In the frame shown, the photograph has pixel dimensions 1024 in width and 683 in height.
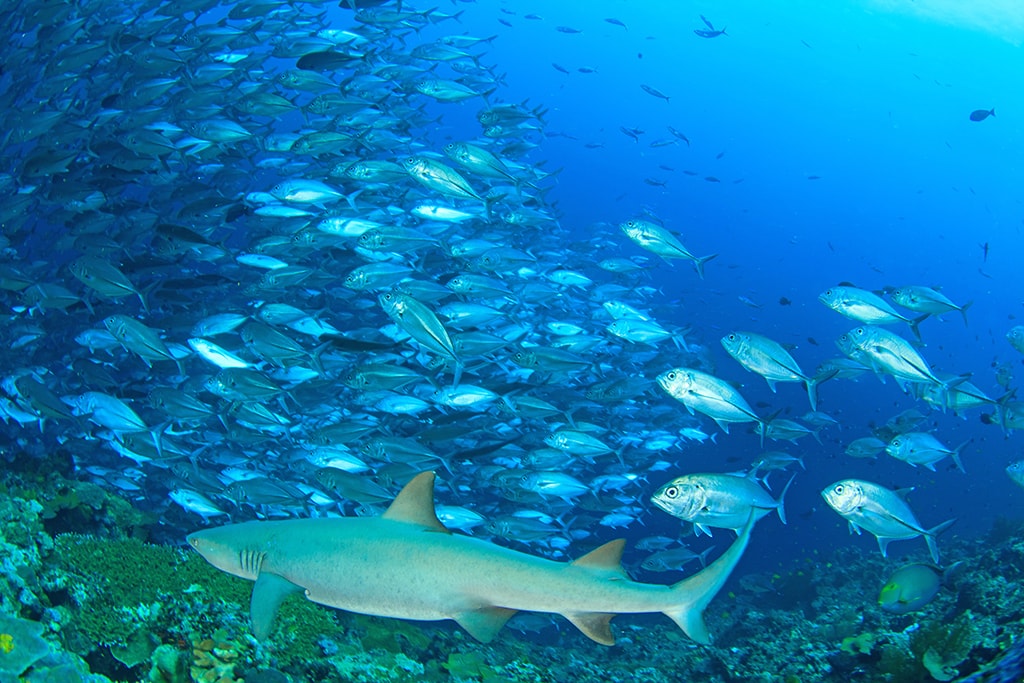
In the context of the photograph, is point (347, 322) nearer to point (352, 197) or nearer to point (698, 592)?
point (352, 197)

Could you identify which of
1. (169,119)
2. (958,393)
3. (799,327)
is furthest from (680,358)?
(799,327)

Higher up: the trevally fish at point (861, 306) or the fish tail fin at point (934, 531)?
the trevally fish at point (861, 306)

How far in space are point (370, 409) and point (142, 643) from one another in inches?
179

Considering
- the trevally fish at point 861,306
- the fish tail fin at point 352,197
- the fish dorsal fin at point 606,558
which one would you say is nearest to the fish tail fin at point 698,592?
the fish dorsal fin at point 606,558

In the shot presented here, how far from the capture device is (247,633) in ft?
12.8

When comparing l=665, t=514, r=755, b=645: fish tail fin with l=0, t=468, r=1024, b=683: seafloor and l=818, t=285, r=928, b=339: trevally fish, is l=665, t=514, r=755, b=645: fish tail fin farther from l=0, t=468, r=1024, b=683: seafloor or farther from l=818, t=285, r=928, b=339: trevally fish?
l=818, t=285, r=928, b=339: trevally fish

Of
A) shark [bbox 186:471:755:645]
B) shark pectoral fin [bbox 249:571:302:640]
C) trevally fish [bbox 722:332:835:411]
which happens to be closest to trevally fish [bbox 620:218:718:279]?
trevally fish [bbox 722:332:835:411]

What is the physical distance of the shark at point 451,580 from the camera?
8.22 feet

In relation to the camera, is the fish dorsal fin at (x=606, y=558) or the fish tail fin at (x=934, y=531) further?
the fish tail fin at (x=934, y=531)

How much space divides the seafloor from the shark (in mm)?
997

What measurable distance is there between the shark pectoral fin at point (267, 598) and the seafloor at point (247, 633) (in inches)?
30.0

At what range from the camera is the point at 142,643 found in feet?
11.7

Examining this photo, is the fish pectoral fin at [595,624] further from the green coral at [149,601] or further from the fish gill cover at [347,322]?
the green coral at [149,601]

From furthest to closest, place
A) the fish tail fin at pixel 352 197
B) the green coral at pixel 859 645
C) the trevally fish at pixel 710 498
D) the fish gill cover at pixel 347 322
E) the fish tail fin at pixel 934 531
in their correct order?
the fish tail fin at pixel 352 197 < the fish gill cover at pixel 347 322 < the fish tail fin at pixel 934 531 < the green coral at pixel 859 645 < the trevally fish at pixel 710 498
